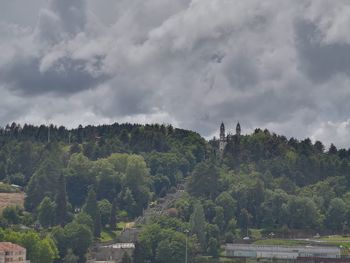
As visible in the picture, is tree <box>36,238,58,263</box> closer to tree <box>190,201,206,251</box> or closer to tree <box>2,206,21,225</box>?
tree <box>2,206,21,225</box>

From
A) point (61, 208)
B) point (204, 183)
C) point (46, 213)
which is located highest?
point (204, 183)

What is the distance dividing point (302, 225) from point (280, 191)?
32.4 ft

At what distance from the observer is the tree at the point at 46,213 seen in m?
140

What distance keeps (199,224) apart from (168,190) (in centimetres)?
3765

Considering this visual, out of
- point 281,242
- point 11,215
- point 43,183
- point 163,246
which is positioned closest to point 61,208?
point 11,215

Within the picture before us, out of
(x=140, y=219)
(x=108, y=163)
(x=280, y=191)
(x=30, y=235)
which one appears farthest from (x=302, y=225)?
(x=30, y=235)

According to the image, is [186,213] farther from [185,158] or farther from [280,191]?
[185,158]

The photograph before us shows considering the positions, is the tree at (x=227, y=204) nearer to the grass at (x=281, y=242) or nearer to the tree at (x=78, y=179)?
the grass at (x=281, y=242)

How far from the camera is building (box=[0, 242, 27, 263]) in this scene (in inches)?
4210

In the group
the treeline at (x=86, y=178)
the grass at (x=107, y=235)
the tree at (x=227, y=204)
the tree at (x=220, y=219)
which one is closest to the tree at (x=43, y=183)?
the treeline at (x=86, y=178)

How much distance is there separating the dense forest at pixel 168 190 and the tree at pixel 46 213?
0.50 ft

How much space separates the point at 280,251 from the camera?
436 feet

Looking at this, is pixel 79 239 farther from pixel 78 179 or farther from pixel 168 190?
pixel 168 190

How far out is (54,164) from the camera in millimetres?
161875
